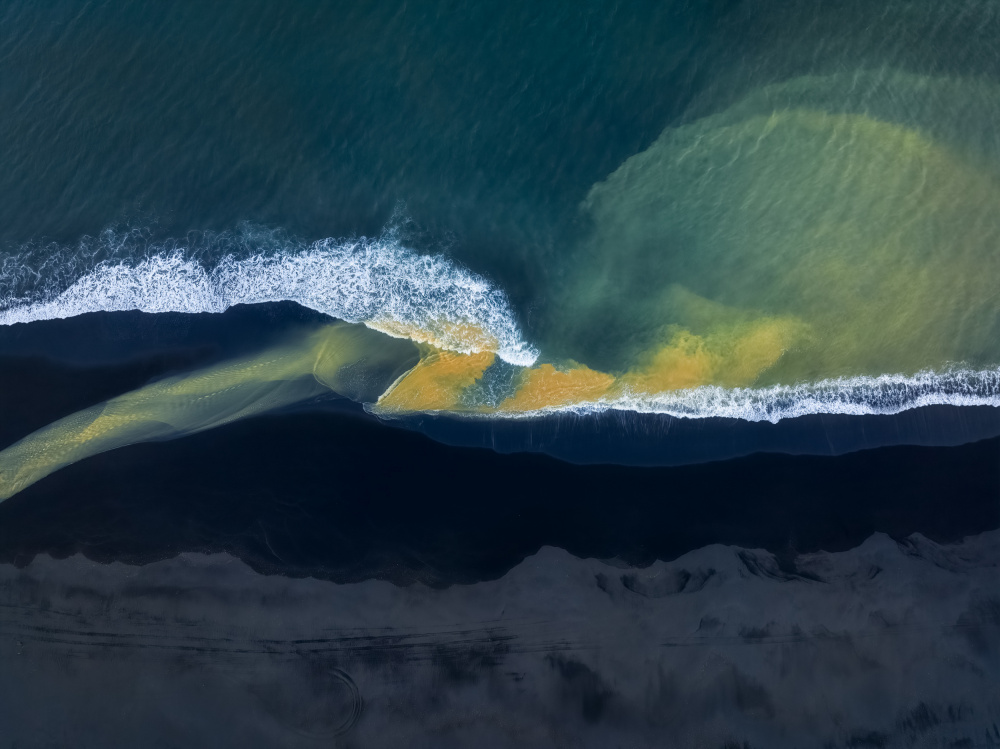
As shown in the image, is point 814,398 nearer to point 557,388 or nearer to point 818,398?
point 818,398

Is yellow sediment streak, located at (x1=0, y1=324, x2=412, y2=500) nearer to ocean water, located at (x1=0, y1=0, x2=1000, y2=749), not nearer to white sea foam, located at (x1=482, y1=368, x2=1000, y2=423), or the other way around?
ocean water, located at (x1=0, y1=0, x2=1000, y2=749)

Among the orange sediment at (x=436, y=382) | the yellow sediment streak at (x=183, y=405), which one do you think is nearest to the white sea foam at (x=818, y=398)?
the orange sediment at (x=436, y=382)

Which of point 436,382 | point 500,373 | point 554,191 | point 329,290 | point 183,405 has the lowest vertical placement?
point 183,405

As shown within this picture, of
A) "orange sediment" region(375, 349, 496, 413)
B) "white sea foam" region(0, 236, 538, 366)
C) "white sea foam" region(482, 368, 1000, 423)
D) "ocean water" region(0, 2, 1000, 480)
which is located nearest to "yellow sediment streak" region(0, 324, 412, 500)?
"ocean water" region(0, 2, 1000, 480)

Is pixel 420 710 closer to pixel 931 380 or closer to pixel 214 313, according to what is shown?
pixel 214 313

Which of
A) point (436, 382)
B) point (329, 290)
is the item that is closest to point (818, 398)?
point (436, 382)
